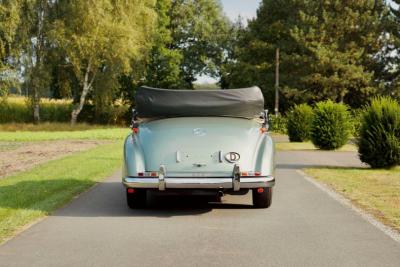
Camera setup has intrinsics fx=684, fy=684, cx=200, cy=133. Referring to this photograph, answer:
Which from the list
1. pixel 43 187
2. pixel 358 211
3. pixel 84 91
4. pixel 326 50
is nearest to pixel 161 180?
pixel 358 211

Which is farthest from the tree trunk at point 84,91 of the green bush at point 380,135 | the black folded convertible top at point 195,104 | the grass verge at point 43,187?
the black folded convertible top at point 195,104

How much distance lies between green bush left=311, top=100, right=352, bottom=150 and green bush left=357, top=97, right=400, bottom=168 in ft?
32.1

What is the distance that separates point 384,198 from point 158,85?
190 feet

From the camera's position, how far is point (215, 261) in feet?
20.5

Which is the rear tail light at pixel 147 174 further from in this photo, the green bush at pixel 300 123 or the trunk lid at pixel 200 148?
the green bush at pixel 300 123

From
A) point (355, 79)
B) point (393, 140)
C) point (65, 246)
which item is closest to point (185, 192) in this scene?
point (65, 246)

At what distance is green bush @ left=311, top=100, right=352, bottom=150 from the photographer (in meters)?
27.6

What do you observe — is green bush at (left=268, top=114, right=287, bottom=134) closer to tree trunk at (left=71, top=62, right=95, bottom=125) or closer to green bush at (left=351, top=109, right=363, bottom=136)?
tree trunk at (left=71, top=62, right=95, bottom=125)

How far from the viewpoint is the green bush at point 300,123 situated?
3512cm

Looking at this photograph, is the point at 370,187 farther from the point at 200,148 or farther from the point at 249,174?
the point at 200,148

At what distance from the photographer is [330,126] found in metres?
28.0

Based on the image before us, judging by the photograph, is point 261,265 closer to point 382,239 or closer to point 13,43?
point 382,239

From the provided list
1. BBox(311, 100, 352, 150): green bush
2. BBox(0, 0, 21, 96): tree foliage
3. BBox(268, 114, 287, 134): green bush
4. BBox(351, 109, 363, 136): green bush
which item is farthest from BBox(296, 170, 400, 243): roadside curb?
BBox(268, 114, 287, 134): green bush

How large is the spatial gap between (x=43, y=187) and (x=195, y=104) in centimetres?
358
